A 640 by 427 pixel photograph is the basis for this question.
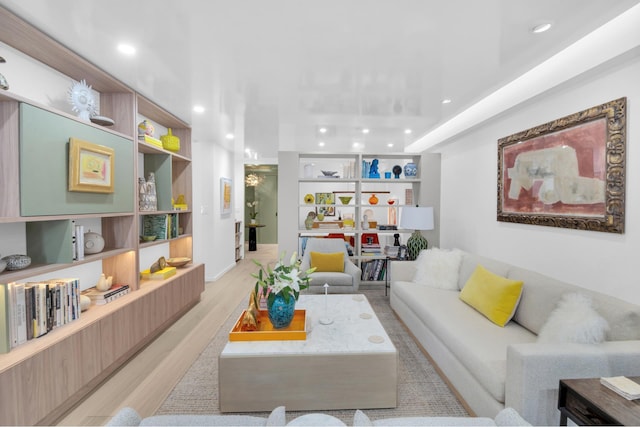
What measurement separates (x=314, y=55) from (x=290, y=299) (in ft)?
5.80

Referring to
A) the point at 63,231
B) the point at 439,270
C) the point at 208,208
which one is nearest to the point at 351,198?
the point at 439,270

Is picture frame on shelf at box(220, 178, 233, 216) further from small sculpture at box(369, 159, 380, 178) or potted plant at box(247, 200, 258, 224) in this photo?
potted plant at box(247, 200, 258, 224)

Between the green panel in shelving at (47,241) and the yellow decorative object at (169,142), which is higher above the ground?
the yellow decorative object at (169,142)

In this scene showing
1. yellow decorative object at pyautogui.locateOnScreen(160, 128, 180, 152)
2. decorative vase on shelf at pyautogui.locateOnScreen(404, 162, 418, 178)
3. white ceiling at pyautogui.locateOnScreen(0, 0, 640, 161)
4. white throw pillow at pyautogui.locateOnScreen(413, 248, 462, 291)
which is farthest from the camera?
decorative vase on shelf at pyautogui.locateOnScreen(404, 162, 418, 178)

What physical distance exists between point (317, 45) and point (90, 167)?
6.14ft

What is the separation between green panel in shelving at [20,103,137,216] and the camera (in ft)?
5.60

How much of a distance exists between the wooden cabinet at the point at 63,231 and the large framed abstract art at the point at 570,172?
3.57 metres

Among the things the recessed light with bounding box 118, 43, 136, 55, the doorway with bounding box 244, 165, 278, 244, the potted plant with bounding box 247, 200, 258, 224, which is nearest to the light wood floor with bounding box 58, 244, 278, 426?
the recessed light with bounding box 118, 43, 136, 55

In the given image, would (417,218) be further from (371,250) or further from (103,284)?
(103,284)

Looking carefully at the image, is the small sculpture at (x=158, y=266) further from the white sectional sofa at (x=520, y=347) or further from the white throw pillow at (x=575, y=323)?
the white throw pillow at (x=575, y=323)

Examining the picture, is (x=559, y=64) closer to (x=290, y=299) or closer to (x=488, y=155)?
(x=488, y=155)

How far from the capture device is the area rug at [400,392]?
186 centimetres

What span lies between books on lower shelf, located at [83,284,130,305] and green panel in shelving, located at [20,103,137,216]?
693 mm

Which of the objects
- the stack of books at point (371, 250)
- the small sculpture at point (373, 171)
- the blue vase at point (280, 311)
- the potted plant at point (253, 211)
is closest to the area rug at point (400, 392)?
the blue vase at point (280, 311)
